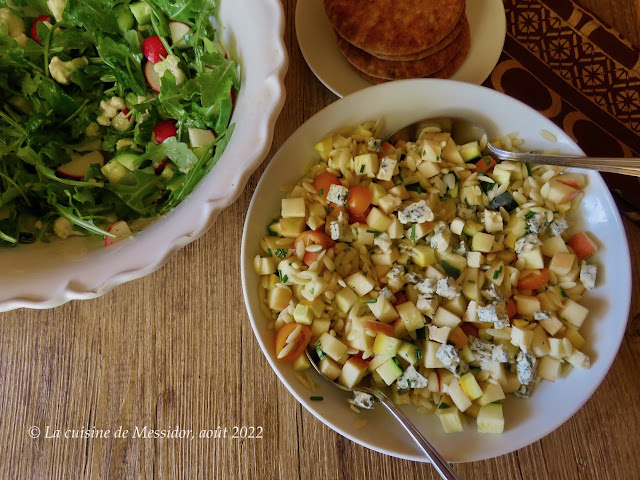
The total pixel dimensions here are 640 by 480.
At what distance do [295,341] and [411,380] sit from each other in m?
0.30

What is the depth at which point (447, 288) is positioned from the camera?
1.23 meters

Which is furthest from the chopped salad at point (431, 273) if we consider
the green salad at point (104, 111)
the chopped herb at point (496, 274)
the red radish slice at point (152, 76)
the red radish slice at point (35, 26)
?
the red radish slice at point (35, 26)

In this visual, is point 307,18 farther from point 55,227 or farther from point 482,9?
point 55,227

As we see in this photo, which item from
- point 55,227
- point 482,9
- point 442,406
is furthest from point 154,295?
point 482,9

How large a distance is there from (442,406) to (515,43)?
1.17m

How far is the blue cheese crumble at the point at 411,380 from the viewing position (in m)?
1.18

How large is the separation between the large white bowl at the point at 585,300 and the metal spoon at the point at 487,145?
0.08 ft

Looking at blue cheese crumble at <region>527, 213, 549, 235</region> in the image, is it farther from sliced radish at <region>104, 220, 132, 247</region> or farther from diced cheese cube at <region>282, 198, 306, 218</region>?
sliced radish at <region>104, 220, 132, 247</region>

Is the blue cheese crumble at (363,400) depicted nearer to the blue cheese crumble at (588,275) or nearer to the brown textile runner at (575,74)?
the blue cheese crumble at (588,275)

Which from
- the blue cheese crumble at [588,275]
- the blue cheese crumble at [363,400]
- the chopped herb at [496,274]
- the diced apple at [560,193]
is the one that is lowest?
the blue cheese crumble at [363,400]

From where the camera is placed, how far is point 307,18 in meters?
1.55

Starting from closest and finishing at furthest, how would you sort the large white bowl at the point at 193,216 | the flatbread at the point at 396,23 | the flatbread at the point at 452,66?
the large white bowl at the point at 193,216 < the flatbread at the point at 396,23 < the flatbread at the point at 452,66

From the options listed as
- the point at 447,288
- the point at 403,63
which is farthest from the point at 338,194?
the point at 403,63

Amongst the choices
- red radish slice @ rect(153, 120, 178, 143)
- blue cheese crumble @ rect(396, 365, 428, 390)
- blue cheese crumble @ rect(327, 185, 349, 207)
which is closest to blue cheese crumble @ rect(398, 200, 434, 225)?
blue cheese crumble @ rect(327, 185, 349, 207)
